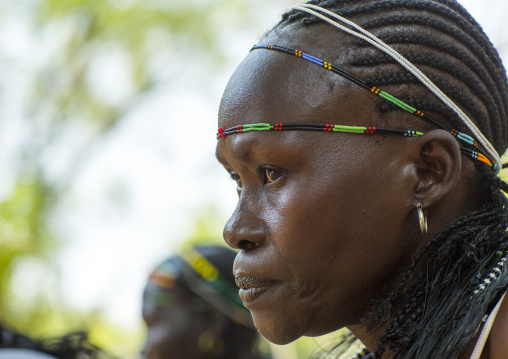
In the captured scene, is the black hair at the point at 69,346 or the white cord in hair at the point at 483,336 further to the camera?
the black hair at the point at 69,346

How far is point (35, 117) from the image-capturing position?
12094 mm

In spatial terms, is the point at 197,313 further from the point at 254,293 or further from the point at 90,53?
the point at 90,53

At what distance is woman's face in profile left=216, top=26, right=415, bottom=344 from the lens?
1841 millimetres

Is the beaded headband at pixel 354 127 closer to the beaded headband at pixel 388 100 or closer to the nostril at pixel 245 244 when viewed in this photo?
the beaded headband at pixel 388 100

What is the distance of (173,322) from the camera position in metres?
4.13

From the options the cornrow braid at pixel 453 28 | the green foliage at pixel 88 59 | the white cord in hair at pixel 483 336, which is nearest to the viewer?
the white cord in hair at pixel 483 336

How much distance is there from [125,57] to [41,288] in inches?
196

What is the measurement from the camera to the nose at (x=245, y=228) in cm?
188

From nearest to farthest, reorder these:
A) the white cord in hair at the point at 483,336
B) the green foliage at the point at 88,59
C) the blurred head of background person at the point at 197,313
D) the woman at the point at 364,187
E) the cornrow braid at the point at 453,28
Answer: the white cord in hair at the point at 483,336, the woman at the point at 364,187, the cornrow braid at the point at 453,28, the blurred head of background person at the point at 197,313, the green foliage at the point at 88,59

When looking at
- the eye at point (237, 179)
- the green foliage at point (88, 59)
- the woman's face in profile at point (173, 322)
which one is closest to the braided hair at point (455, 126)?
the eye at point (237, 179)

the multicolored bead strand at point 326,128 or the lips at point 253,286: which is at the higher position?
the multicolored bead strand at point 326,128

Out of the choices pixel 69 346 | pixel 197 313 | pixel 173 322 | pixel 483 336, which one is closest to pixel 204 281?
pixel 197 313

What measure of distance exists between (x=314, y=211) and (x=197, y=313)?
2.58 meters

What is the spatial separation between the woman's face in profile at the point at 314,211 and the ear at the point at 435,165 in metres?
0.06
